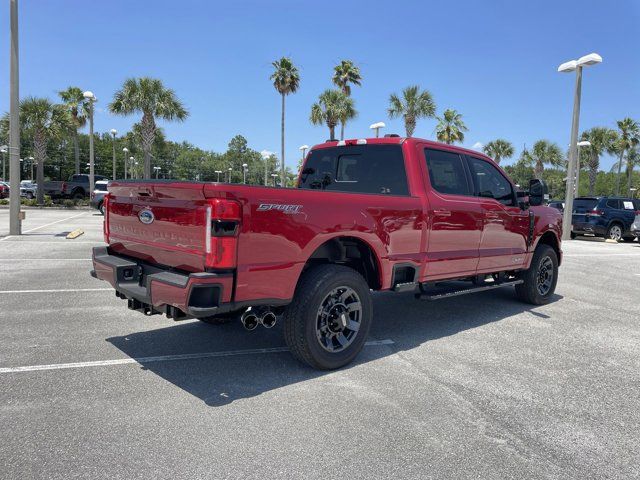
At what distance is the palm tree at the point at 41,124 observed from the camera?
29.0 m

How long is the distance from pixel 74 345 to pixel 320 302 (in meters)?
2.47

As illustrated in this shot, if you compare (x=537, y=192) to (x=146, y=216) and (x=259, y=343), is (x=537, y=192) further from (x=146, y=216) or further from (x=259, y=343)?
(x=146, y=216)

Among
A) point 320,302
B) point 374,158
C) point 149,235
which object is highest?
point 374,158

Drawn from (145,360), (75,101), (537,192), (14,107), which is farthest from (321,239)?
(75,101)

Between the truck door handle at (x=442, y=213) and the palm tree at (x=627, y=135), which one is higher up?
the palm tree at (x=627, y=135)

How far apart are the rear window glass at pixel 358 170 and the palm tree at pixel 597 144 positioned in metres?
51.5

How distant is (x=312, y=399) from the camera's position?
3482mm

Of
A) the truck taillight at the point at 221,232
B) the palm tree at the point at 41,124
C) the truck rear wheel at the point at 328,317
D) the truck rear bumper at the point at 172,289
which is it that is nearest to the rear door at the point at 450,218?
the truck rear wheel at the point at 328,317

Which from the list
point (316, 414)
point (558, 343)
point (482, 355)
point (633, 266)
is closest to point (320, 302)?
point (316, 414)

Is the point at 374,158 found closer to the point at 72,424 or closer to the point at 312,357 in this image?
the point at 312,357

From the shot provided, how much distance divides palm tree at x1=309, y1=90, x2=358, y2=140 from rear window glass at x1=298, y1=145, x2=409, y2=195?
1222 inches

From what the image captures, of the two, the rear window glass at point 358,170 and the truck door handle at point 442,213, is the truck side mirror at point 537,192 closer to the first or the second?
the truck door handle at point 442,213

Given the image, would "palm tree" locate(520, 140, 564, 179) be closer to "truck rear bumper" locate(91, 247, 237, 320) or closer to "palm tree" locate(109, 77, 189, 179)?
"palm tree" locate(109, 77, 189, 179)

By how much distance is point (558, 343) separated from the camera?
16.6 feet
